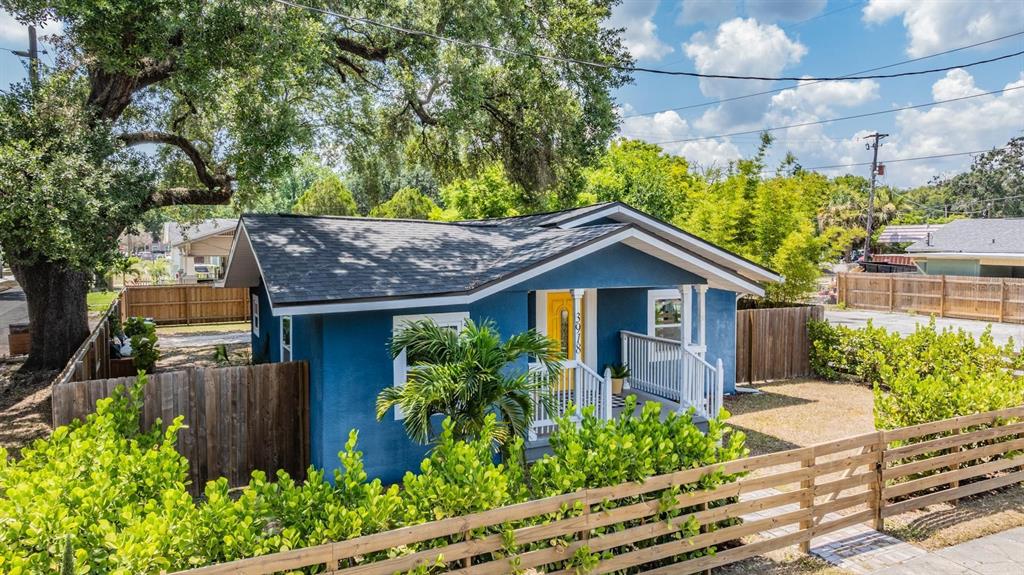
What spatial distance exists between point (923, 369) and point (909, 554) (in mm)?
7287

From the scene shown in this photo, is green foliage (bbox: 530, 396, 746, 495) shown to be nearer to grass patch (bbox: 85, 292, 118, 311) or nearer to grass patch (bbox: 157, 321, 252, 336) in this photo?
grass patch (bbox: 157, 321, 252, 336)

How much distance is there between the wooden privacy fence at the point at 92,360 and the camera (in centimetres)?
754

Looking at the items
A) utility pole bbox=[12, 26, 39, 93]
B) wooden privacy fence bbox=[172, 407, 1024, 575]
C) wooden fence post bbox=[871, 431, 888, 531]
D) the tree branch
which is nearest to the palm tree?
wooden privacy fence bbox=[172, 407, 1024, 575]

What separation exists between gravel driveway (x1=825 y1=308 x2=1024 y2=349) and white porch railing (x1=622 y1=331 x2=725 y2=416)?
12.8m

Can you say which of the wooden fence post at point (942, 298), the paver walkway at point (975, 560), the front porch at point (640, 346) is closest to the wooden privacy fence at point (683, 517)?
the paver walkway at point (975, 560)

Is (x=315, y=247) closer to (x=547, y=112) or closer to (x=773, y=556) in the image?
(x=773, y=556)

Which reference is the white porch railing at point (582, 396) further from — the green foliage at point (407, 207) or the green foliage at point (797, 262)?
the green foliage at point (407, 207)

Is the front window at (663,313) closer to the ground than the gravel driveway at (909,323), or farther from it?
farther from it

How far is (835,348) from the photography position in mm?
14250

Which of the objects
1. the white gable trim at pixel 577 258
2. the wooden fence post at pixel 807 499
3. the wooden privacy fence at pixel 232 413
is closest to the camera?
the wooden fence post at pixel 807 499

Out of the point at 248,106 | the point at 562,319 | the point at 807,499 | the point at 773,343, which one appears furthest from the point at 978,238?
the point at 248,106

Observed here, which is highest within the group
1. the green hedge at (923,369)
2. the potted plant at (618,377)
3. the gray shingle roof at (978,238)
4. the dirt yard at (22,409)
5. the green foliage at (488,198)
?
the green foliage at (488,198)

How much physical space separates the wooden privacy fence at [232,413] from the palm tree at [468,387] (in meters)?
1.99

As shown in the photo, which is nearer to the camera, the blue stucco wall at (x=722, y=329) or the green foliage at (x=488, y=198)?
the blue stucco wall at (x=722, y=329)
